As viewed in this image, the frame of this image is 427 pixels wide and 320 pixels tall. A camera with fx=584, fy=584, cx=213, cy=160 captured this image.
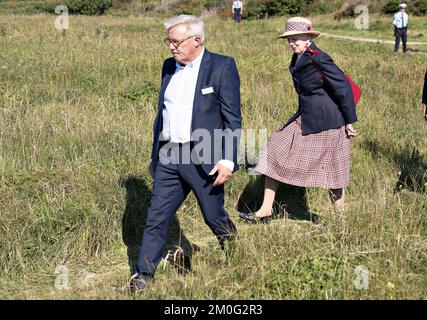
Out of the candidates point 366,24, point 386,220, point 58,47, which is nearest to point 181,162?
point 386,220

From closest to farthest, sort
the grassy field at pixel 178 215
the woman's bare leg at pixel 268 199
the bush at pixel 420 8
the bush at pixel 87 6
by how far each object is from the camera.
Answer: the grassy field at pixel 178 215, the woman's bare leg at pixel 268 199, the bush at pixel 420 8, the bush at pixel 87 6

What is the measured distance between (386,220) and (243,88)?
4.91 metres

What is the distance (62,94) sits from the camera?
8.09m

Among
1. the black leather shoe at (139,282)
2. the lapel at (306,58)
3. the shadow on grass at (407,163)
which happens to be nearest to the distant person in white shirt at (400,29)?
the shadow on grass at (407,163)

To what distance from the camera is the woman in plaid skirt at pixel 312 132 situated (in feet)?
15.3

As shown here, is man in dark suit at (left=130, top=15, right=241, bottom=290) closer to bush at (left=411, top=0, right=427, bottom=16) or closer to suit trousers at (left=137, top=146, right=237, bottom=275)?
suit trousers at (left=137, top=146, right=237, bottom=275)

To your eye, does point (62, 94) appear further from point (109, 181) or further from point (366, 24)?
Result: point (366, 24)

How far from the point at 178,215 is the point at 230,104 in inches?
67.0

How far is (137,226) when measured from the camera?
15.8 feet

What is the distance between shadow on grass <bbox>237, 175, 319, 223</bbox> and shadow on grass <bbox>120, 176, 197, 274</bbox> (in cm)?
82

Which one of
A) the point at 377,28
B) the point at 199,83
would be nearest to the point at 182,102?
the point at 199,83

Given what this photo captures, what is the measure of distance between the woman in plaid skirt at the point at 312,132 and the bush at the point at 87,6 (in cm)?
4151

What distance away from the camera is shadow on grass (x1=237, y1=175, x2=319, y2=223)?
539 centimetres

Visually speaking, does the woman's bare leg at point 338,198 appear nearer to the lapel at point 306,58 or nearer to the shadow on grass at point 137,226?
the lapel at point 306,58
